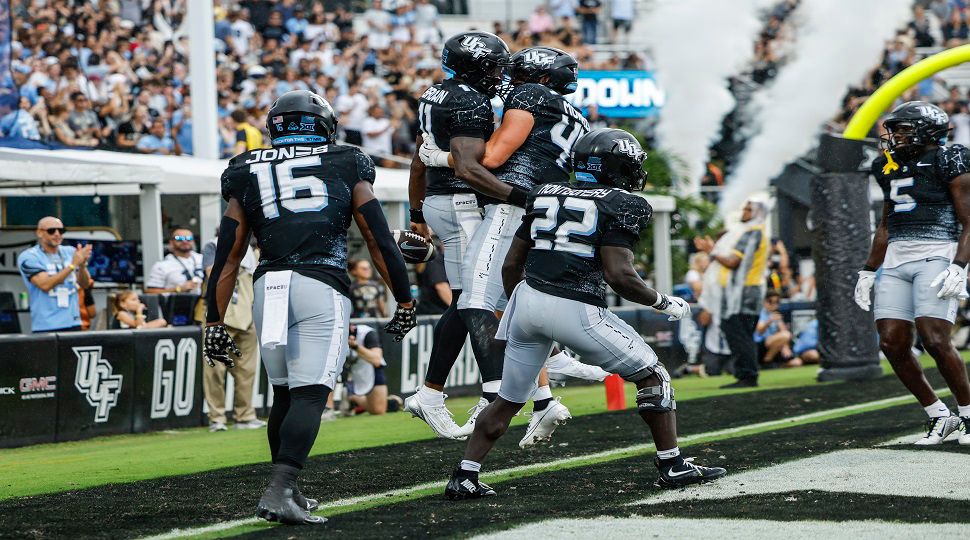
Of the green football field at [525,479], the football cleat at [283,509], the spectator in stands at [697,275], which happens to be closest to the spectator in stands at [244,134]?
the green football field at [525,479]

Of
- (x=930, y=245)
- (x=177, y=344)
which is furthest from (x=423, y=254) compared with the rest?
(x=177, y=344)

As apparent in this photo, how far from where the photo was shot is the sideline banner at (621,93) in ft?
88.2

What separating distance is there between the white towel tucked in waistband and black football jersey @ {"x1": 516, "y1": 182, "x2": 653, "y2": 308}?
3.71ft

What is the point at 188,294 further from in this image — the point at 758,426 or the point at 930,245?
the point at 930,245

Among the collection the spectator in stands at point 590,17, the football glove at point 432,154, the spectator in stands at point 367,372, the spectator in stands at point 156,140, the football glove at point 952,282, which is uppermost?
the spectator in stands at point 590,17

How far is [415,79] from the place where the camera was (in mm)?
23312

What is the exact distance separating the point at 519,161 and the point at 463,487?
1989 millimetres

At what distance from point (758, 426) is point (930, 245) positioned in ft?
6.39

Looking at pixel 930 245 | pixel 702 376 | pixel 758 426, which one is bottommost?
pixel 702 376

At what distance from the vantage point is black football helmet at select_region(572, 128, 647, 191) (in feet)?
21.8

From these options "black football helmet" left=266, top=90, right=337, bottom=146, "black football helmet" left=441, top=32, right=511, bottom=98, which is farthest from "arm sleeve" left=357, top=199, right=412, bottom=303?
"black football helmet" left=441, top=32, right=511, bottom=98

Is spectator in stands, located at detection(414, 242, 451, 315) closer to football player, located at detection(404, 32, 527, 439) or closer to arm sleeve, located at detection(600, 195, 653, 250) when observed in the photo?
football player, located at detection(404, 32, 527, 439)

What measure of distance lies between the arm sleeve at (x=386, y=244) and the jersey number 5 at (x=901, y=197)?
387cm

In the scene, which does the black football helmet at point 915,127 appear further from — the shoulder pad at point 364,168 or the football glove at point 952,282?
the shoulder pad at point 364,168
